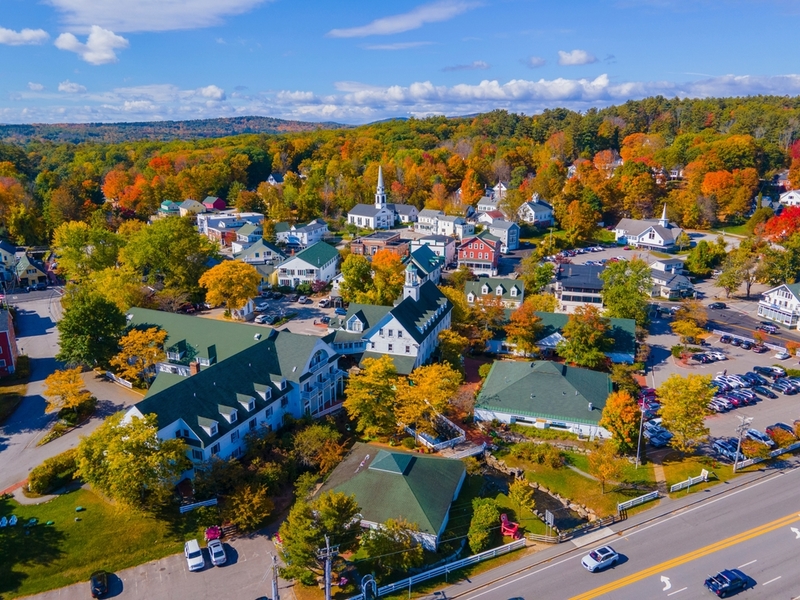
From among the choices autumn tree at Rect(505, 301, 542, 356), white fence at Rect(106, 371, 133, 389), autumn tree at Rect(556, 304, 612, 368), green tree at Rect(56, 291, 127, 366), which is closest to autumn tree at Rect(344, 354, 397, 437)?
autumn tree at Rect(505, 301, 542, 356)

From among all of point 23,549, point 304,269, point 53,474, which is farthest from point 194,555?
point 304,269

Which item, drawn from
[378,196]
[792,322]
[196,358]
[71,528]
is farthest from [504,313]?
[378,196]

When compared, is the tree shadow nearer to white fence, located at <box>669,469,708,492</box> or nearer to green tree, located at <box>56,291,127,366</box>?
green tree, located at <box>56,291,127,366</box>

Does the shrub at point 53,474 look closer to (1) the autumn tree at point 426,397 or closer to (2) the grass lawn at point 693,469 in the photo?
(1) the autumn tree at point 426,397

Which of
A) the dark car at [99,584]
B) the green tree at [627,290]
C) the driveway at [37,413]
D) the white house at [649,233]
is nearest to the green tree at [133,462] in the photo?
A: the dark car at [99,584]

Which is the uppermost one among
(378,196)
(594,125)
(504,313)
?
(594,125)

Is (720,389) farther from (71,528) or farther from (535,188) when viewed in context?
(535,188)
